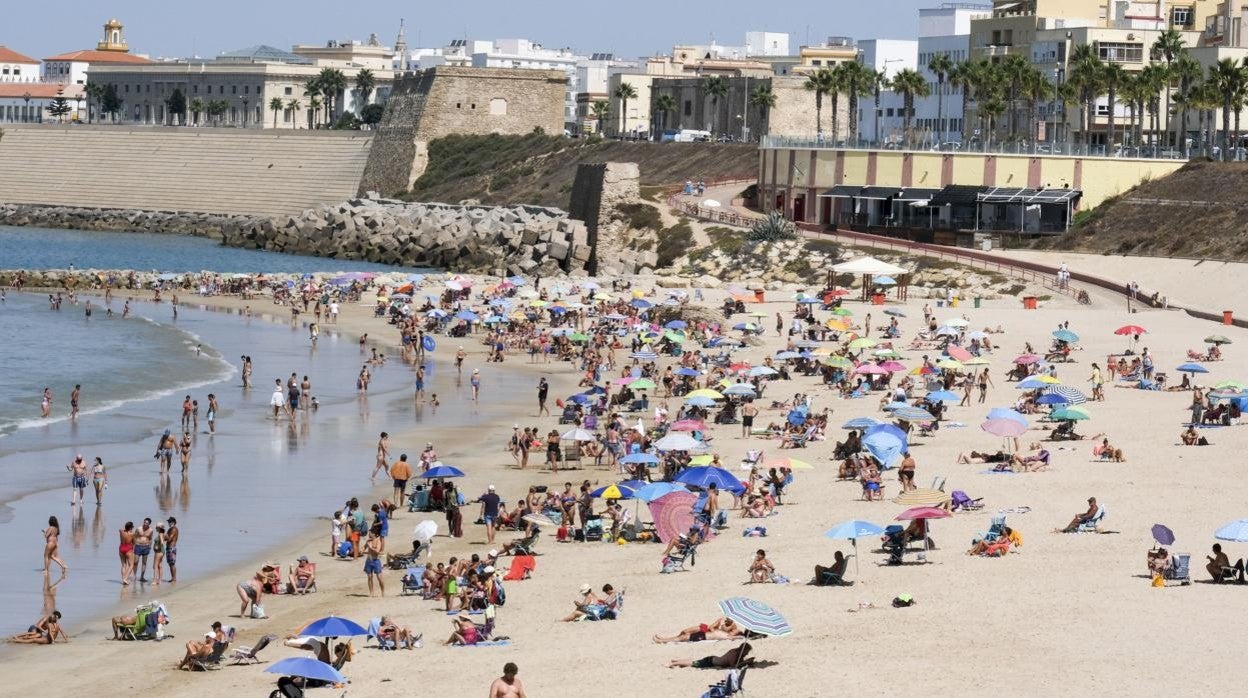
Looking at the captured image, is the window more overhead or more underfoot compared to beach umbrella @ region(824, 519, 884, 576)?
more overhead

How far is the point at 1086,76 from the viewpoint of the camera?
75.2 metres

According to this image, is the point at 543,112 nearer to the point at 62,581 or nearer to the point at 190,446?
the point at 190,446

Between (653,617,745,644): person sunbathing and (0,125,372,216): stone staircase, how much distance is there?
329 feet

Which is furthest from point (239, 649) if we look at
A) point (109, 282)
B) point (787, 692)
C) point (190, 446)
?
point (109, 282)

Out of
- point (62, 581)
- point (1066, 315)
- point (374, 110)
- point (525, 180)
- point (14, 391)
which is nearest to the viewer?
point (62, 581)

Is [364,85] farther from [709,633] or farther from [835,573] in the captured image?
[709,633]

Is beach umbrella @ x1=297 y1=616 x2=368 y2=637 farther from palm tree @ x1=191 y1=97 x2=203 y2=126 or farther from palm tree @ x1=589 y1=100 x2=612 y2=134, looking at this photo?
palm tree @ x1=191 y1=97 x2=203 y2=126

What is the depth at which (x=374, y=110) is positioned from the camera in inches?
5881

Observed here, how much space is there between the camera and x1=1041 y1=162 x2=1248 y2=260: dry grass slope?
198 ft

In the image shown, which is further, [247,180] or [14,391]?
[247,180]

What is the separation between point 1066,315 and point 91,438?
27231mm

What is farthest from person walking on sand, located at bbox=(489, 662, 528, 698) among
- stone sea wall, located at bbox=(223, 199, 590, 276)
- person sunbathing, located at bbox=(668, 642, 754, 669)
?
stone sea wall, located at bbox=(223, 199, 590, 276)

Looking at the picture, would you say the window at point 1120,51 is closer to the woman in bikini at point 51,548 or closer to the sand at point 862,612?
the sand at point 862,612

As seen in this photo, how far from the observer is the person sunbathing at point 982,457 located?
1129 inches
